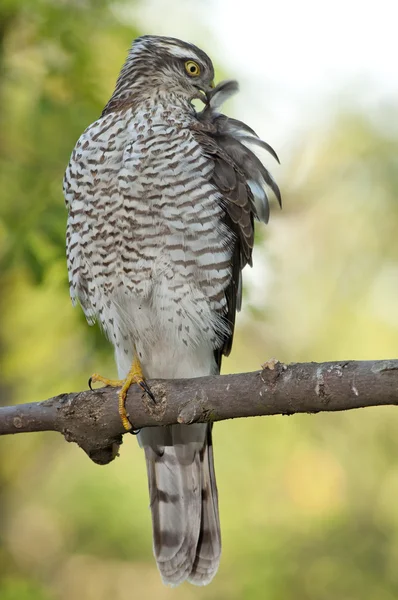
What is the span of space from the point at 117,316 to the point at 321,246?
3121 mm

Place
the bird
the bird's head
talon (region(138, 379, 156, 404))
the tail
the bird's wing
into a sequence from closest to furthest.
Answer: talon (region(138, 379, 156, 404)) → the bird → the bird's wing → the tail → the bird's head

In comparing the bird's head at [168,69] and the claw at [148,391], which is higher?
the bird's head at [168,69]

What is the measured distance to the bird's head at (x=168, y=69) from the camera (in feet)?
13.9

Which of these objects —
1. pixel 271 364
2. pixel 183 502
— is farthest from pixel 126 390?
pixel 183 502

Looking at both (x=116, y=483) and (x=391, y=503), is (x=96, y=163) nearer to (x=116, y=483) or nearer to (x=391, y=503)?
(x=116, y=483)

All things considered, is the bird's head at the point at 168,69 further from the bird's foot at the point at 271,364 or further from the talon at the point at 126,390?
the bird's foot at the point at 271,364

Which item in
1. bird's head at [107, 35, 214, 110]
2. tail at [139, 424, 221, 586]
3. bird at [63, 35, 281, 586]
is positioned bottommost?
tail at [139, 424, 221, 586]

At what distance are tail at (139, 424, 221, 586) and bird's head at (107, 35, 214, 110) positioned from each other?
5.62 ft

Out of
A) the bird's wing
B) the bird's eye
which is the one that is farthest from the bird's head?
the bird's wing

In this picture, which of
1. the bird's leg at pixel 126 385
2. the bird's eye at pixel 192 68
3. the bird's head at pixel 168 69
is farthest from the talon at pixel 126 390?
the bird's eye at pixel 192 68

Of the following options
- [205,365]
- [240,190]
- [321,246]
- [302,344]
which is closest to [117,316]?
[205,365]

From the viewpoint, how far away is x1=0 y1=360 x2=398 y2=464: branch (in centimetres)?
252

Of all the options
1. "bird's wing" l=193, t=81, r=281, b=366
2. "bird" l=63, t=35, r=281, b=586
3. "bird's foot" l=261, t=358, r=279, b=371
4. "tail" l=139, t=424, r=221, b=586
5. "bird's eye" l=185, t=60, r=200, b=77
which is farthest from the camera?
"bird's eye" l=185, t=60, r=200, b=77

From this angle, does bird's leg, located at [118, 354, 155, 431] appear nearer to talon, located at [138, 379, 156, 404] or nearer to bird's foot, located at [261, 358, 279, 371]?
talon, located at [138, 379, 156, 404]
